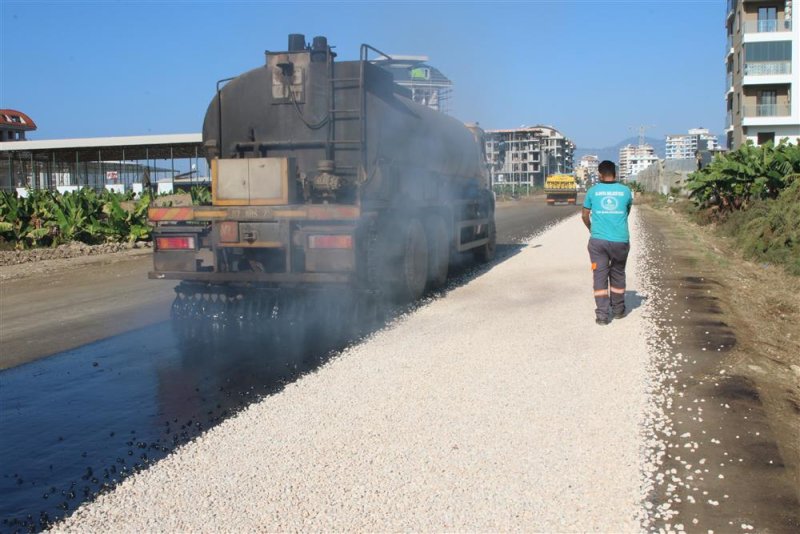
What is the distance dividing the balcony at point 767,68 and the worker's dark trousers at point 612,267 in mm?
A: 54935

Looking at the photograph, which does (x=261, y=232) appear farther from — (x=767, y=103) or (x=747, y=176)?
(x=767, y=103)

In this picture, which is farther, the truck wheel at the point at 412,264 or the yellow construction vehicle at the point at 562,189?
the yellow construction vehicle at the point at 562,189

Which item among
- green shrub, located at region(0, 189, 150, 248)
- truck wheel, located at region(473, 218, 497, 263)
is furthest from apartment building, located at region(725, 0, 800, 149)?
green shrub, located at region(0, 189, 150, 248)

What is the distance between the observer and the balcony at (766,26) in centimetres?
5591

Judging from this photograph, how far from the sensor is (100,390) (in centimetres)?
658

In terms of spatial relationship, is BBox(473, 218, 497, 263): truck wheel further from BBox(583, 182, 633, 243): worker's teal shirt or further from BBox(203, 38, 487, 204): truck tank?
BBox(583, 182, 633, 243): worker's teal shirt

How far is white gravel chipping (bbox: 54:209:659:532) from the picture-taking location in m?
3.87

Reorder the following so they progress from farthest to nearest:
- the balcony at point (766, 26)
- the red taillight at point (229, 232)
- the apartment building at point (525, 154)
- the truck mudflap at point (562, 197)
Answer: the balcony at point (766, 26), the truck mudflap at point (562, 197), the apartment building at point (525, 154), the red taillight at point (229, 232)

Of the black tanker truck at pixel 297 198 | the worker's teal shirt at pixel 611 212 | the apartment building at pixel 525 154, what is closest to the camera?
the worker's teal shirt at pixel 611 212

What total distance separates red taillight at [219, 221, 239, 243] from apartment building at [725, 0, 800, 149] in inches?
2172

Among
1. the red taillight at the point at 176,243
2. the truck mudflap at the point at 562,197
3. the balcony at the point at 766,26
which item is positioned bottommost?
the red taillight at the point at 176,243

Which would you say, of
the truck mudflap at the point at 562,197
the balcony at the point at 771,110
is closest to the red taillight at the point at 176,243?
the truck mudflap at the point at 562,197

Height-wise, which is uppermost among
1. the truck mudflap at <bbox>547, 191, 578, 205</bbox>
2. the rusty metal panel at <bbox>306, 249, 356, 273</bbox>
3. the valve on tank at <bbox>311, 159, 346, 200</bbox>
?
the truck mudflap at <bbox>547, 191, 578, 205</bbox>

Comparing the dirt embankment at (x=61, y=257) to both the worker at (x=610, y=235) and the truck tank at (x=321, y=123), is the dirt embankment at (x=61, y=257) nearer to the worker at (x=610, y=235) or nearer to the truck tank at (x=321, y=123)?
the truck tank at (x=321, y=123)
